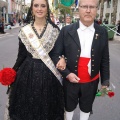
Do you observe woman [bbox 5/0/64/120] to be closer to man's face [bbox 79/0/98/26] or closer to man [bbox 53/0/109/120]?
man [bbox 53/0/109/120]

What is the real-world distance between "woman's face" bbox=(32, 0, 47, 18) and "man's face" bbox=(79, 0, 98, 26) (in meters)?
0.45

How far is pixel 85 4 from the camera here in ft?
6.84

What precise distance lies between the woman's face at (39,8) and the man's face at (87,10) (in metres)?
0.45

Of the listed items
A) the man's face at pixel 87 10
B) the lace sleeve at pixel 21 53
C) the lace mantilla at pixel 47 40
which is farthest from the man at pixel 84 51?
the lace sleeve at pixel 21 53

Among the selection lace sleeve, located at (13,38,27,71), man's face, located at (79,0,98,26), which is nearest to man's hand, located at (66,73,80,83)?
man's face, located at (79,0,98,26)

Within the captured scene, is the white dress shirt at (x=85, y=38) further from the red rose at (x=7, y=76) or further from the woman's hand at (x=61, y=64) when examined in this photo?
the red rose at (x=7, y=76)

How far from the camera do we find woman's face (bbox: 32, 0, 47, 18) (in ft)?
7.78

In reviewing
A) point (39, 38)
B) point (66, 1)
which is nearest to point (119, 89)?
point (39, 38)

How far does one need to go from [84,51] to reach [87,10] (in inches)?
15.8

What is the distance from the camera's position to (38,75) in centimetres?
246

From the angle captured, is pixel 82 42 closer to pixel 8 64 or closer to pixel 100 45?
pixel 100 45

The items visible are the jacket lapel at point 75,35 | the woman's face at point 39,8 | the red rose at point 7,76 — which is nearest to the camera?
the jacket lapel at point 75,35

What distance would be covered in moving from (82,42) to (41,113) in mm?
949

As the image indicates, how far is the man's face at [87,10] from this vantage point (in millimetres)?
2082
